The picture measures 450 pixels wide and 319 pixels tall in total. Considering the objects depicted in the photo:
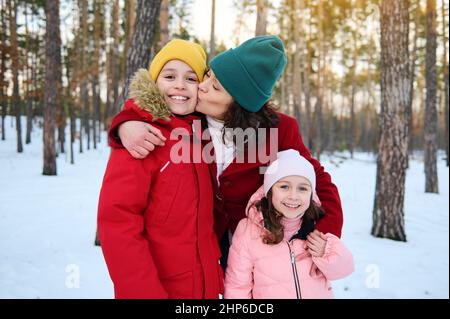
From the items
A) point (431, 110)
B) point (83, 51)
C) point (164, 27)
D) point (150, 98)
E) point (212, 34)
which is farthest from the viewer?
point (83, 51)

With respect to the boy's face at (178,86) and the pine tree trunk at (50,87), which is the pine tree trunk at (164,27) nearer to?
the pine tree trunk at (50,87)

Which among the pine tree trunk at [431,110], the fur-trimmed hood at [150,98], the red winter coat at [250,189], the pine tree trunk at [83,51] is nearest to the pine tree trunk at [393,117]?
the red winter coat at [250,189]

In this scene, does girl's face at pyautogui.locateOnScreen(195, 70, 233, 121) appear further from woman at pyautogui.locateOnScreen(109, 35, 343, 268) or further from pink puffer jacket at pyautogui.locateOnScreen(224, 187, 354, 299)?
pink puffer jacket at pyautogui.locateOnScreen(224, 187, 354, 299)

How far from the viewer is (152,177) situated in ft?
4.70

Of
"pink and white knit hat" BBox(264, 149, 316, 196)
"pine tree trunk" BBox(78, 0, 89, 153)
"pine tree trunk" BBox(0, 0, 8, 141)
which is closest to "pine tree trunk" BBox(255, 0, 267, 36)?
"pink and white knit hat" BBox(264, 149, 316, 196)

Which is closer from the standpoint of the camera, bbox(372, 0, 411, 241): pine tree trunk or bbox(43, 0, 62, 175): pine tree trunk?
bbox(372, 0, 411, 241): pine tree trunk

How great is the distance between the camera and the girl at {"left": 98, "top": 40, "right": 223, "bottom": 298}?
132 cm

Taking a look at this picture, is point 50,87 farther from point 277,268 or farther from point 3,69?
point 277,268

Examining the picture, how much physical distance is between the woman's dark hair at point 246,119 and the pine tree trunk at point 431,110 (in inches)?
402

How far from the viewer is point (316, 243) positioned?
1.66 m

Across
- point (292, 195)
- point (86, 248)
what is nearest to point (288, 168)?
point (292, 195)

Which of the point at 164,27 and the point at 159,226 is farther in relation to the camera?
the point at 164,27

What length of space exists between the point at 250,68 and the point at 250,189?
635 mm

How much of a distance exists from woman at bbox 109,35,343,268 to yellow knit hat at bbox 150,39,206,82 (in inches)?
2.9
